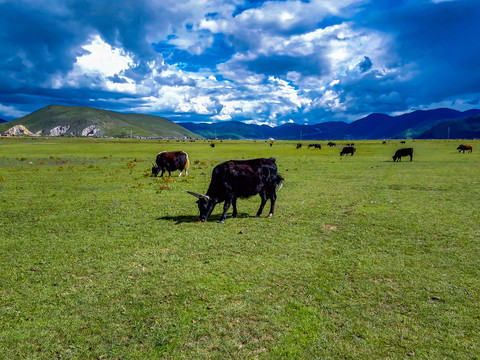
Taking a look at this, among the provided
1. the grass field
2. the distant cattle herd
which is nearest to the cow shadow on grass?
the grass field

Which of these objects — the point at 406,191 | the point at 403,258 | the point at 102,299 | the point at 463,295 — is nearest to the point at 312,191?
the point at 406,191

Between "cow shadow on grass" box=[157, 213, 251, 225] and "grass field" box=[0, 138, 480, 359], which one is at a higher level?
"cow shadow on grass" box=[157, 213, 251, 225]

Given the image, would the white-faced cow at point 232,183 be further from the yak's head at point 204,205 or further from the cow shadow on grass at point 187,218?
the cow shadow on grass at point 187,218

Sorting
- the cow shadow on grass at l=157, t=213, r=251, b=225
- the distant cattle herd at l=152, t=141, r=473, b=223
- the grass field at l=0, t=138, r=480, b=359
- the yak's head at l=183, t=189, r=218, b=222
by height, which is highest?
the distant cattle herd at l=152, t=141, r=473, b=223

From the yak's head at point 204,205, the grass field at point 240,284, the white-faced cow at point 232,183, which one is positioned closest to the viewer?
the grass field at point 240,284

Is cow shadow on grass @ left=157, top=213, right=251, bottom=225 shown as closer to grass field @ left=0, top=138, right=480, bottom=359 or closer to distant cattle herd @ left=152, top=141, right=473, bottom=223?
grass field @ left=0, top=138, right=480, bottom=359

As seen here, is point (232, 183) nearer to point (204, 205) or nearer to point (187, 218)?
point (204, 205)

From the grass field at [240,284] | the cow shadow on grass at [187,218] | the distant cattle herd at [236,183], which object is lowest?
the grass field at [240,284]

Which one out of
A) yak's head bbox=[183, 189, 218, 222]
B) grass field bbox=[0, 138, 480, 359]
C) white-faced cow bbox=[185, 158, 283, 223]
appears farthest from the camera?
white-faced cow bbox=[185, 158, 283, 223]

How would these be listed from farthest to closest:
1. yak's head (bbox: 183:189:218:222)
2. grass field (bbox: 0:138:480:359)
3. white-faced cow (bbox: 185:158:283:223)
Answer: white-faced cow (bbox: 185:158:283:223)
yak's head (bbox: 183:189:218:222)
grass field (bbox: 0:138:480:359)

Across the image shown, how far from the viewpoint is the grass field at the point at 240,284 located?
5.05 m

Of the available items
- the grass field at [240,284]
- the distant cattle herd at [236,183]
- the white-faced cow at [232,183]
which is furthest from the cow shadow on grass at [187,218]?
the white-faced cow at [232,183]

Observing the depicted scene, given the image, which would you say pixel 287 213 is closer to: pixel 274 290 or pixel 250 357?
pixel 274 290

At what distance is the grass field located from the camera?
505cm
